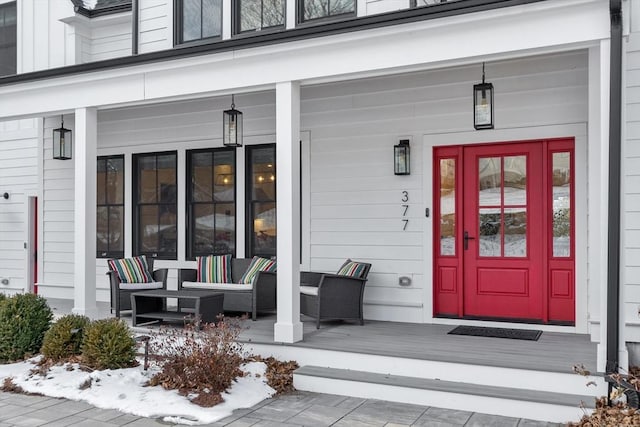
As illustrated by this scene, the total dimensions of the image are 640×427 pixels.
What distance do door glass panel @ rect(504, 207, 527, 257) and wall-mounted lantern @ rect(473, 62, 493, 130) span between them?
116 centimetres

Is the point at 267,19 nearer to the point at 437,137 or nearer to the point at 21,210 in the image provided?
the point at 437,137

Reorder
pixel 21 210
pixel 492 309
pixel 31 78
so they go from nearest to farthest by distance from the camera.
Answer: pixel 492 309 < pixel 31 78 < pixel 21 210

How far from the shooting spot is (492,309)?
648 cm

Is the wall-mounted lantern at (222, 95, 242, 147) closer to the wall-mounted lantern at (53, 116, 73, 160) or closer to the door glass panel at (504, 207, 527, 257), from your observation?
the wall-mounted lantern at (53, 116, 73, 160)

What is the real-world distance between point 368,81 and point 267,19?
4.99 ft

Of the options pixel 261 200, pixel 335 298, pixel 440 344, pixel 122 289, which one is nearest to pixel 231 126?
pixel 261 200

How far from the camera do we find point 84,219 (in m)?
6.62

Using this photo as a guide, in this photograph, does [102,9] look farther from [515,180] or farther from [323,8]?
[515,180]

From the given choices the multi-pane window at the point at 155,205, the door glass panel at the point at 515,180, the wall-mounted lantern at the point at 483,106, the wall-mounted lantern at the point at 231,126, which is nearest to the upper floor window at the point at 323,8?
the wall-mounted lantern at the point at 231,126

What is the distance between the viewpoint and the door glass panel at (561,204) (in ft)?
20.1

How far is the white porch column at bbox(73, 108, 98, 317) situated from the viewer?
6629 mm

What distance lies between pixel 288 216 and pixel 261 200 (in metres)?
2.24

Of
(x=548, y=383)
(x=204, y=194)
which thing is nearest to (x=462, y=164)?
(x=548, y=383)

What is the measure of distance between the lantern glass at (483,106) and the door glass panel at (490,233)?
45.8 inches
